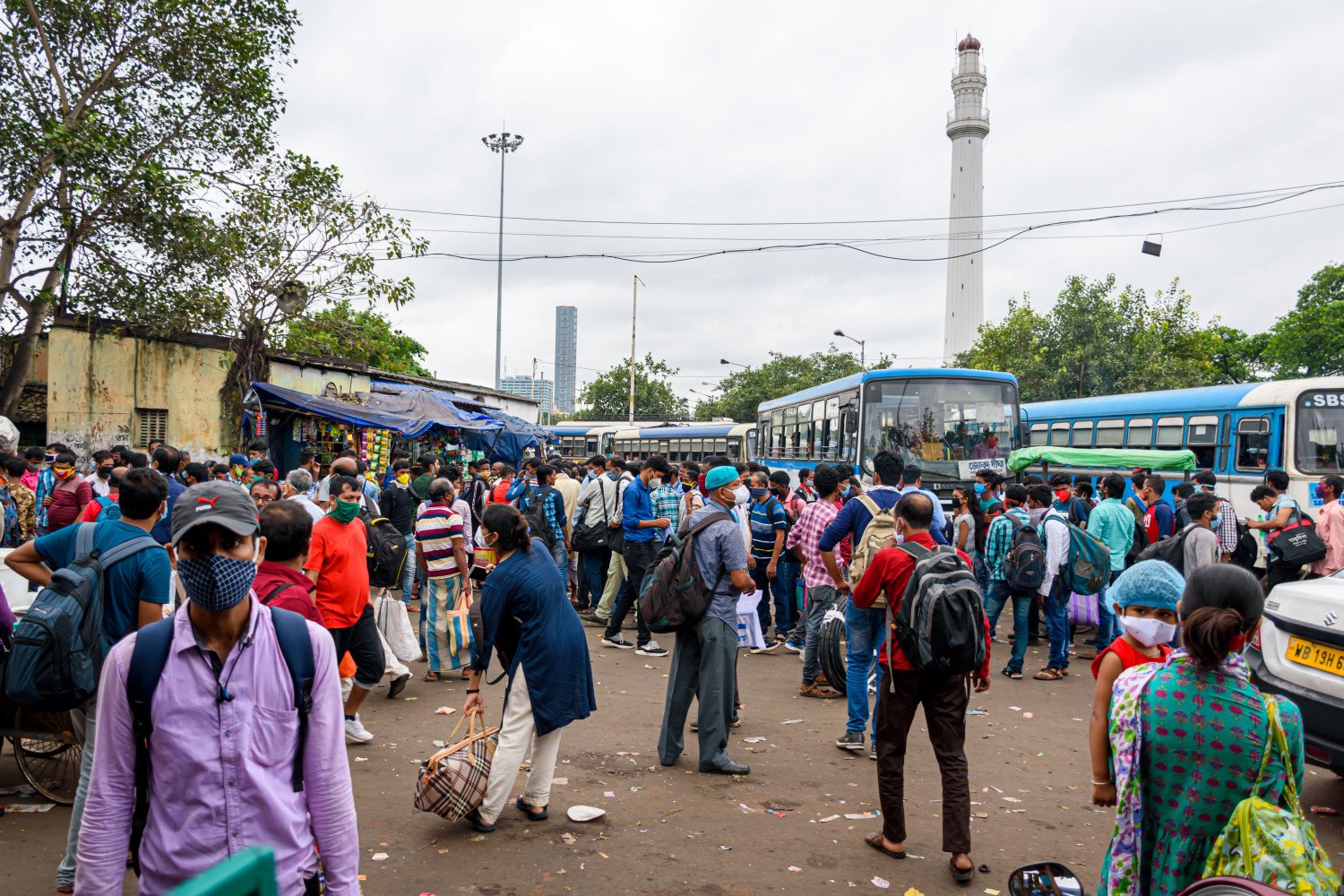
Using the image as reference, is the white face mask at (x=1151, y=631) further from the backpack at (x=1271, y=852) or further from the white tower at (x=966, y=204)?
the white tower at (x=966, y=204)

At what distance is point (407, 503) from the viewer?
9.80 metres

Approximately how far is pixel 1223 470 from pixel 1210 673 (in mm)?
14493

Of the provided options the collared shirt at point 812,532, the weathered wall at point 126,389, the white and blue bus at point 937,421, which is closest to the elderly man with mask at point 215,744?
the collared shirt at point 812,532

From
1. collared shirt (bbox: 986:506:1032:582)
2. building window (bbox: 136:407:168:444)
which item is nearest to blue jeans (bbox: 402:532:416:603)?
collared shirt (bbox: 986:506:1032:582)

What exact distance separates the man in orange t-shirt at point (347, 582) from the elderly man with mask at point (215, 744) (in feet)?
11.1

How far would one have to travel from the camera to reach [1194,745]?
2566 mm

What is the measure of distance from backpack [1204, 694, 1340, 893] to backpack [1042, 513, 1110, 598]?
6332mm

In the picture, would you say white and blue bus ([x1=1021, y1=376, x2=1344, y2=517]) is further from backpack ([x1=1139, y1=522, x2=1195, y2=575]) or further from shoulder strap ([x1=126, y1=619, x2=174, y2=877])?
shoulder strap ([x1=126, y1=619, x2=174, y2=877])

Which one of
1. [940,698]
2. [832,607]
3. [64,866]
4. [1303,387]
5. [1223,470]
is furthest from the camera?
[1223,470]

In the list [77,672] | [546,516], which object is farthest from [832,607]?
[77,672]

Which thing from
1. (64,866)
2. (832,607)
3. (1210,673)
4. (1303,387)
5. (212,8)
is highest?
(212,8)

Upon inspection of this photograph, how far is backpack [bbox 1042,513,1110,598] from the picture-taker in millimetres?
8461

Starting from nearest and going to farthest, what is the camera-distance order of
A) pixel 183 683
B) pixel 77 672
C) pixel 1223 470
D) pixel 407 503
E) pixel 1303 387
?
pixel 183 683 < pixel 77 672 < pixel 407 503 < pixel 1303 387 < pixel 1223 470

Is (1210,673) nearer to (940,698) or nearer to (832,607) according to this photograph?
(940,698)
